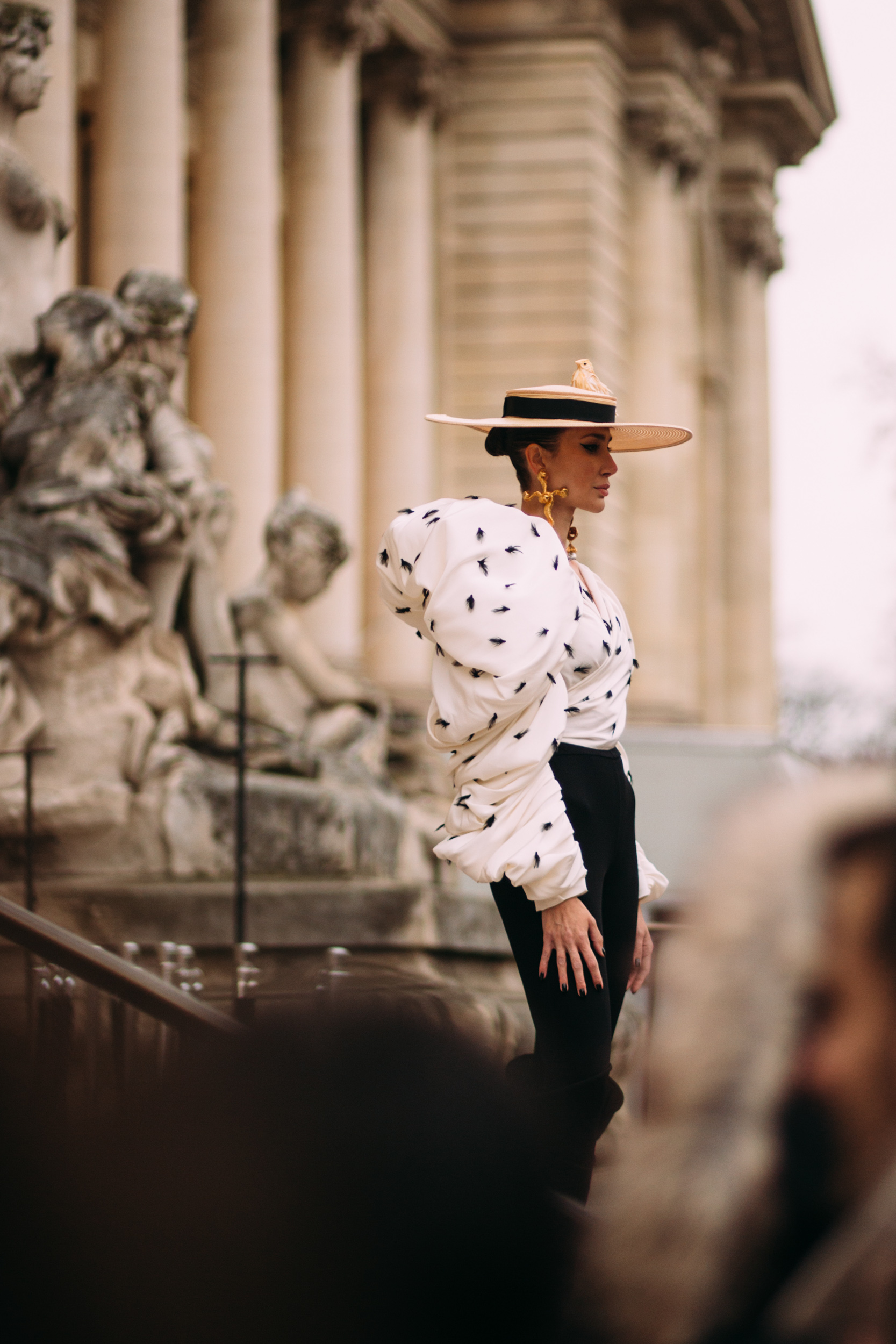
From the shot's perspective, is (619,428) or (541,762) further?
(619,428)

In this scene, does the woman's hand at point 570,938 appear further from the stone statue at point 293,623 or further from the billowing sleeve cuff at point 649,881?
the stone statue at point 293,623

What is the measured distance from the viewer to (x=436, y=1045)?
2.01 m

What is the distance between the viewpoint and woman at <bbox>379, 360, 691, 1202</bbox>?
151 inches

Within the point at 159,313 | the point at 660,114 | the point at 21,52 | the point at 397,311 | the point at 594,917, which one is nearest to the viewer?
the point at 594,917

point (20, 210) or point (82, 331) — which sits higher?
point (20, 210)

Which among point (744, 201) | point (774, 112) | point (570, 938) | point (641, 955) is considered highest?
point (774, 112)

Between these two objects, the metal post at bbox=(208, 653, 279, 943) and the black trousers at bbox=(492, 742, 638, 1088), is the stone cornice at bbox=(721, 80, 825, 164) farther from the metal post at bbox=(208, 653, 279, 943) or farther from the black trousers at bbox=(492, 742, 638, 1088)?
the black trousers at bbox=(492, 742, 638, 1088)

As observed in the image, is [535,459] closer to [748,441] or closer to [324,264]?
[324,264]

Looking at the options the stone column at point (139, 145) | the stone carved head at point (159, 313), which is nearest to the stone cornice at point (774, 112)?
the stone column at point (139, 145)

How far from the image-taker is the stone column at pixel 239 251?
26.4m

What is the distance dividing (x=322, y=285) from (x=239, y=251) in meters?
3.08

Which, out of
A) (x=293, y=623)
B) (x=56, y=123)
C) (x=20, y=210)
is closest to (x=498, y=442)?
(x=20, y=210)

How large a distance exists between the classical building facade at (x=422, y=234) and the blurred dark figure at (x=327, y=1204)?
19550 millimetres

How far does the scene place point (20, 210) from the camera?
10664 millimetres
